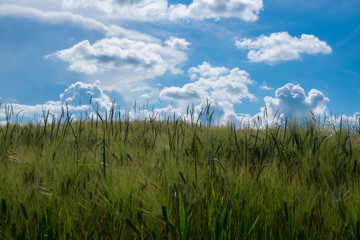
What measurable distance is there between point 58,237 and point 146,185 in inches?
17.1

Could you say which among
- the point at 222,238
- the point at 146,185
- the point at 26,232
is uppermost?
the point at 146,185

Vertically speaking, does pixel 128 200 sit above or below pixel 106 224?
above

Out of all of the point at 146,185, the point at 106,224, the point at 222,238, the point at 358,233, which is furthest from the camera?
the point at 146,185

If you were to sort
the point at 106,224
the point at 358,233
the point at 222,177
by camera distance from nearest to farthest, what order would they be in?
the point at 358,233
the point at 106,224
the point at 222,177

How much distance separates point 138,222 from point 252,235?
0.48m

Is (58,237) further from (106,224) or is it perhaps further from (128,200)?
(128,200)

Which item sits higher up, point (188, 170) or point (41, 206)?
point (188, 170)

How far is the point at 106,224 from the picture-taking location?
133 cm

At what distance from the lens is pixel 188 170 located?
1.49 meters

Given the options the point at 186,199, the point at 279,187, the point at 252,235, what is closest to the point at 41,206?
the point at 186,199

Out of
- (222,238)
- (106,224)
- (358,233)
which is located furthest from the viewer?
(106,224)

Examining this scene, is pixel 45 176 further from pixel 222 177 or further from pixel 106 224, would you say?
pixel 222 177

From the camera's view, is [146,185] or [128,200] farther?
[146,185]

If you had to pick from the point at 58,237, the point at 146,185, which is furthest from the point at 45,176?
the point at 146,185
